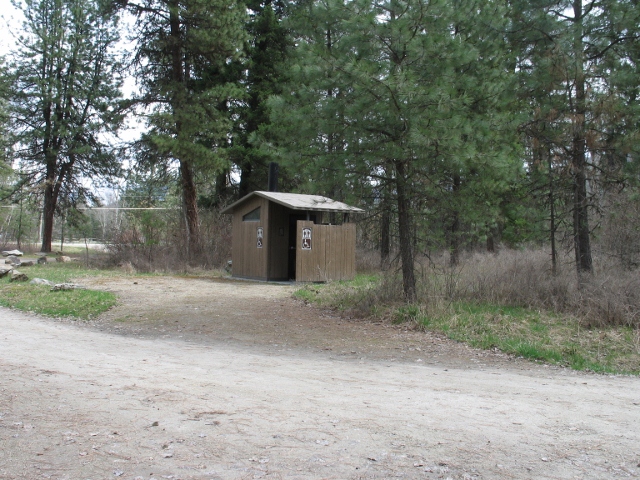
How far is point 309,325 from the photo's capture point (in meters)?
10.6

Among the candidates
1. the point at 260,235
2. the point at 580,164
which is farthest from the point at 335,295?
the point at 580,164

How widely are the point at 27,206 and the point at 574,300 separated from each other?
31.8 meters

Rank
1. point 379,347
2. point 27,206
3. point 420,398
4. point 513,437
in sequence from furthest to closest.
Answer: point 27,206
point 379,347
point 420,398
point 513,437

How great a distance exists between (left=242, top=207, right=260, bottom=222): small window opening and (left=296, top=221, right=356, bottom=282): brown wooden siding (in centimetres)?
208

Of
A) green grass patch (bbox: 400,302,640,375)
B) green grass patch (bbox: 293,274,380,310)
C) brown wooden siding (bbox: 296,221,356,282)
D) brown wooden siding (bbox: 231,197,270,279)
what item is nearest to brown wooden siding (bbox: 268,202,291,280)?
brown wooden siding (bbox: 231,197,270,279)

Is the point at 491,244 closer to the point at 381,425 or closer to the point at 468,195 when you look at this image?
the point at 468,195

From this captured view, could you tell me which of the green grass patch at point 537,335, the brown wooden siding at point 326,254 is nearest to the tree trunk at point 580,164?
the green grass patch at point 537,335

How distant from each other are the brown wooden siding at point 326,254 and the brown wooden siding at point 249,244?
4.78 ft

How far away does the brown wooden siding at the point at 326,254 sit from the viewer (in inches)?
686

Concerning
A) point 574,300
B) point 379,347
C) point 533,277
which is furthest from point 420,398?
point 533,277

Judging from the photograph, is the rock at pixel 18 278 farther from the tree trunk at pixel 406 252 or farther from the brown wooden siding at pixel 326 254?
the tree trunk at pixel 406 252

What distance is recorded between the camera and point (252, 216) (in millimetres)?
18922

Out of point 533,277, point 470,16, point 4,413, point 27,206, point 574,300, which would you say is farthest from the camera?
point 27,206

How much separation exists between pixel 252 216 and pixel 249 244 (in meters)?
0.95
